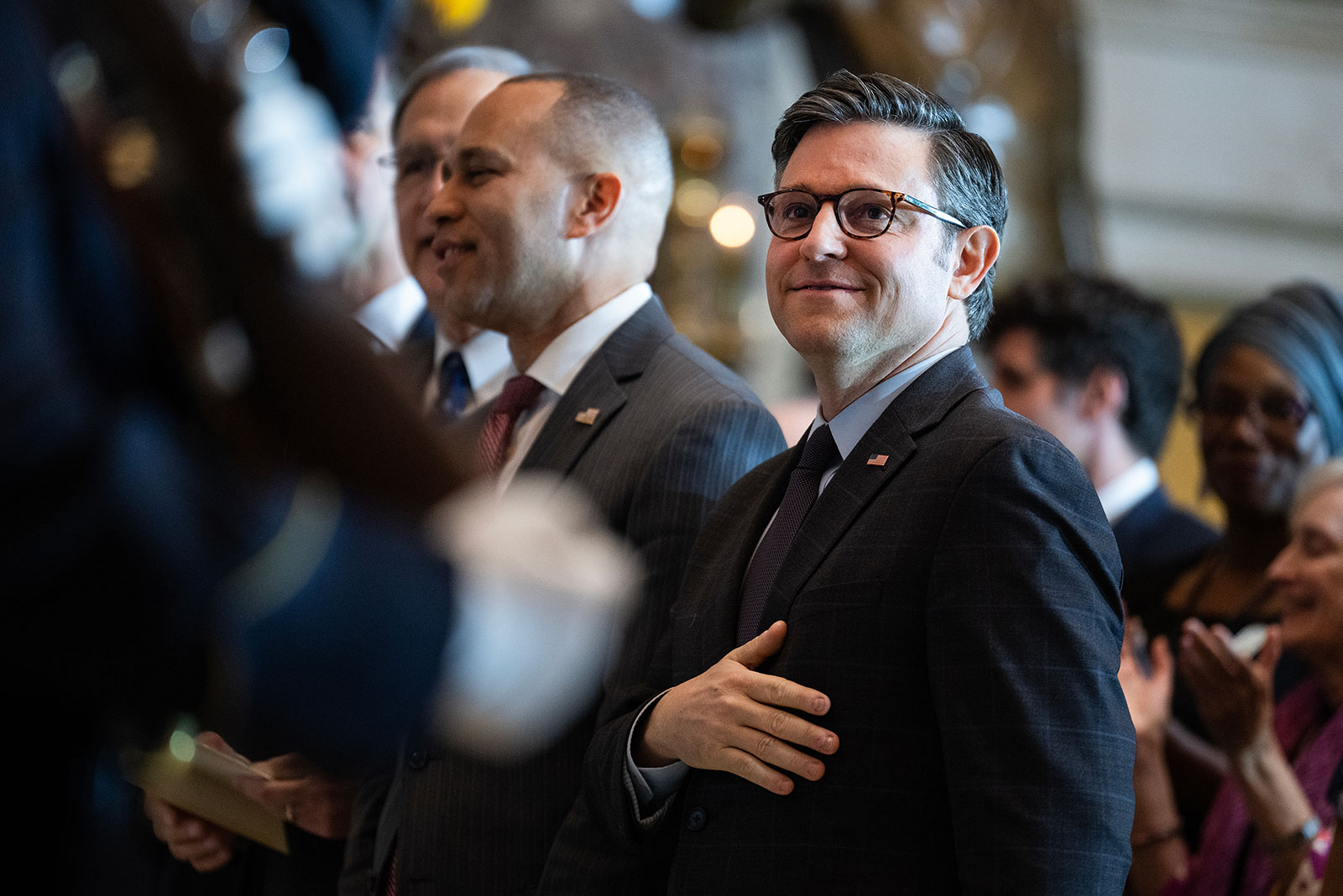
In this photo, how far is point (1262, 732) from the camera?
2.75m

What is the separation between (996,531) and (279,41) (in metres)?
1.09

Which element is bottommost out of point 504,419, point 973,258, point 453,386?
point 453,386

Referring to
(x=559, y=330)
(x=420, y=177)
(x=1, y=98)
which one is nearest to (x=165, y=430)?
(x=1, y=98)

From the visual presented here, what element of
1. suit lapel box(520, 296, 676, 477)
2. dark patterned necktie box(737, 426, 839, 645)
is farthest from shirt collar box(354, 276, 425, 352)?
dark patterned necktie box(737, 426, 839, 645)

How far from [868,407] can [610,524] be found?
0.52 metres

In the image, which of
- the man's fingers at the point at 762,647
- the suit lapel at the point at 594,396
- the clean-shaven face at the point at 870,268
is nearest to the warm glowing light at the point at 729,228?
the suit lapel at the point at 594,396

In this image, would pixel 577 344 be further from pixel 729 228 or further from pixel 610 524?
pixel 729 228

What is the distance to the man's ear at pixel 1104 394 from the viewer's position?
12.4ft

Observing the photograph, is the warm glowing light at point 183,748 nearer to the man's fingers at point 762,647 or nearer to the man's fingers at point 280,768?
the man's fingers at point 280,768

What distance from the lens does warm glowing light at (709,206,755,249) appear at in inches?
280

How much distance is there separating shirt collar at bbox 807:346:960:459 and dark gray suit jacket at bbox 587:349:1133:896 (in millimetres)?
108

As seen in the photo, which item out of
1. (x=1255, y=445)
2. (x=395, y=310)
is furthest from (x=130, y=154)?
(x=1255, y=445)

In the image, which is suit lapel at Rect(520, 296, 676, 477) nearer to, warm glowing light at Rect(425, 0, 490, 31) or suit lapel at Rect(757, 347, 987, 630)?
suit lapel at Rect(757, 347, 987, 630)

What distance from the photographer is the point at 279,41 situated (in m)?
1.05
